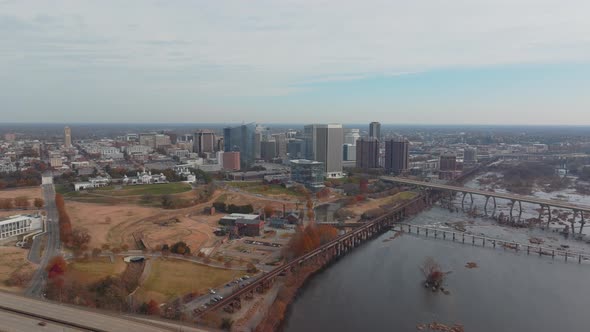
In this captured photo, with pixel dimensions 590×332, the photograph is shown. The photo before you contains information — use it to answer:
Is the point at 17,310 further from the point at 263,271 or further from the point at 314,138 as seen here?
the point at 314,138

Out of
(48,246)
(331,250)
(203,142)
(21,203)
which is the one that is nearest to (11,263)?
(48,246)

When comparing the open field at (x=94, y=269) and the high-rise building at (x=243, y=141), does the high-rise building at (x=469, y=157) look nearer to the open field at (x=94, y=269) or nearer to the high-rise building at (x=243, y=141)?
the high-rise building at (x=243, y=141)

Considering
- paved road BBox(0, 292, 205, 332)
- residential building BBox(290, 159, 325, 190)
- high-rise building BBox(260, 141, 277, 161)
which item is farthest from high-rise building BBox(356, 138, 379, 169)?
paved road BBox(0, 292, 205, 332)

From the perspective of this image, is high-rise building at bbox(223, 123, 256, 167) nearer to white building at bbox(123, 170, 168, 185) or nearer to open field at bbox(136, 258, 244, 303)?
white building at bbox(123, 170, 168, 185)

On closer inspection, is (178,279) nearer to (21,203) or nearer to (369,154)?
(21,203)

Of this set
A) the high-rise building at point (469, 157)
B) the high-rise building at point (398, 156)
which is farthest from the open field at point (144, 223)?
the high-rise building at point (469, 157)

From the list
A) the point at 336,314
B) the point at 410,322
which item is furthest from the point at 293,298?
the point at 410,322
